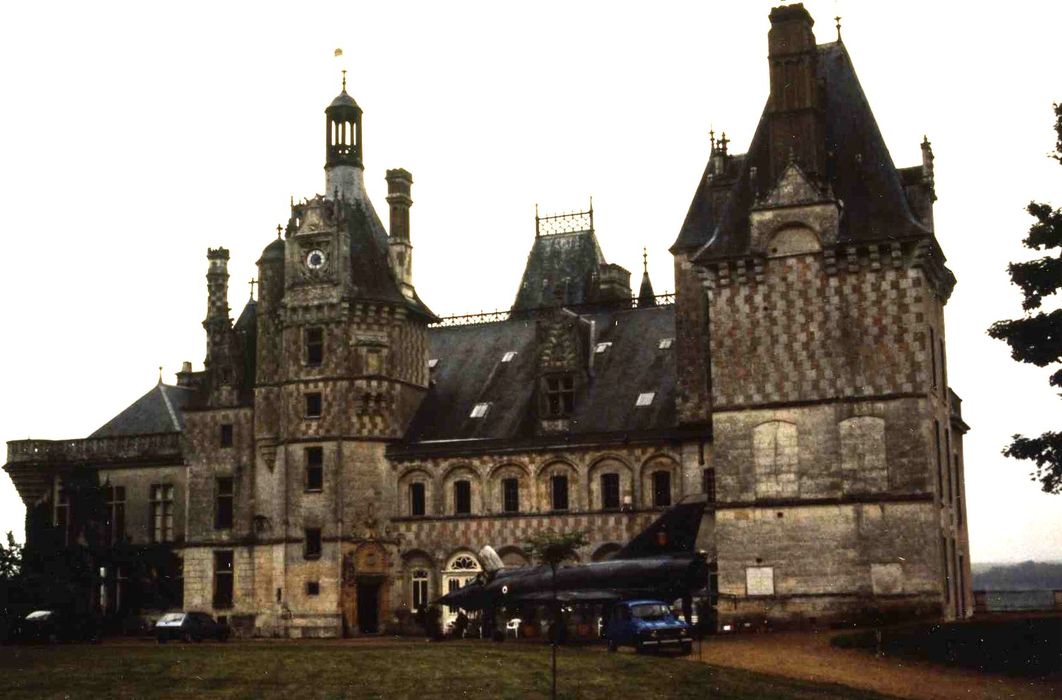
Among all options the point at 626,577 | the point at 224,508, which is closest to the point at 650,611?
the point at 626,577

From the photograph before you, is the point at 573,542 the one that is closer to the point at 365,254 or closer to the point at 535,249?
the point at 365,254

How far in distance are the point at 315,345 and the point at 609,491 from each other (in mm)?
13685

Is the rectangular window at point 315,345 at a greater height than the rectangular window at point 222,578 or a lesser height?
greater

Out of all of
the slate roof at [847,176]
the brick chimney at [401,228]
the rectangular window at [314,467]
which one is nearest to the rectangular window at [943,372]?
the slate roof at [847,176]

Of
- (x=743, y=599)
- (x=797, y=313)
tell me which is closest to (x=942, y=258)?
(x=797, y=313)

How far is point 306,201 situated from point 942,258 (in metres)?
26.5

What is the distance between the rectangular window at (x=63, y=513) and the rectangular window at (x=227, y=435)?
9.35 metres

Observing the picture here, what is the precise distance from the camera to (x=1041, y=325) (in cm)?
Result: 4212

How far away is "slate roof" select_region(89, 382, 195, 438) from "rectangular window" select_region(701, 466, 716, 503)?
2603 centimetres

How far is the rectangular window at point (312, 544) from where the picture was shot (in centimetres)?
6088

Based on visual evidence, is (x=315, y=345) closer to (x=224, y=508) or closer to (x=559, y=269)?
(x=224, y=508)

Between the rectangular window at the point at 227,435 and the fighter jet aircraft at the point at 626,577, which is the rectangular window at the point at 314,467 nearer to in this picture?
the rectangular window at the point at 227,435

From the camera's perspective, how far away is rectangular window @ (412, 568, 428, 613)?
61531mm

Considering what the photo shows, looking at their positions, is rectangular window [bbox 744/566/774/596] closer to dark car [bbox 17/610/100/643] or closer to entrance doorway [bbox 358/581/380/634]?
entrance doorway [bbox 358/581/380/634]
